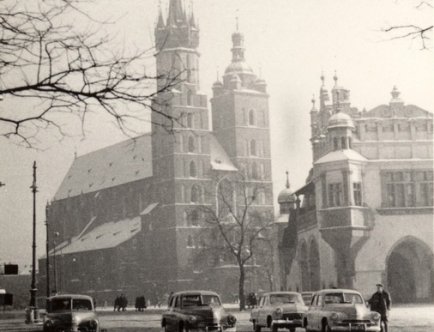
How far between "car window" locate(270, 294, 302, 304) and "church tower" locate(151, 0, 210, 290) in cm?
7011

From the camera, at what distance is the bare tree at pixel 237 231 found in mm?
55500

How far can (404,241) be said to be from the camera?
46219 mm

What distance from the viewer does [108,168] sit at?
396 feet

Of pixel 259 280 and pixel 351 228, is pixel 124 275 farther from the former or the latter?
pixel 351 228

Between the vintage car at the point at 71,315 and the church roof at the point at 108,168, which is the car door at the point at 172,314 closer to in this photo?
the vintage car at the point at 71,315

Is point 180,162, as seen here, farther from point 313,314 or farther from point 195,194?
point 313,314

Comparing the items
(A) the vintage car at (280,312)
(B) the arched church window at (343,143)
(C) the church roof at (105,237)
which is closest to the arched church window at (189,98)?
(C) the church roof at (105,237)

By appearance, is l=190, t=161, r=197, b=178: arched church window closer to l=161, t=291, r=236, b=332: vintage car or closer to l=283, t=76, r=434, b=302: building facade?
l=283, t=76, r=434, b=302: building facade

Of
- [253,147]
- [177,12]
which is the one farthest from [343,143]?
[253,147]

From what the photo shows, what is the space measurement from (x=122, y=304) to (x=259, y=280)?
29.4 m

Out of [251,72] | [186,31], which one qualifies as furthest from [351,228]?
[251,72]

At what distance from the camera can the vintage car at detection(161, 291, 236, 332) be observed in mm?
21094

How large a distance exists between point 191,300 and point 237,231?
41266mm

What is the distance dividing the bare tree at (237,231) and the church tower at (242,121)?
5.33 meters
